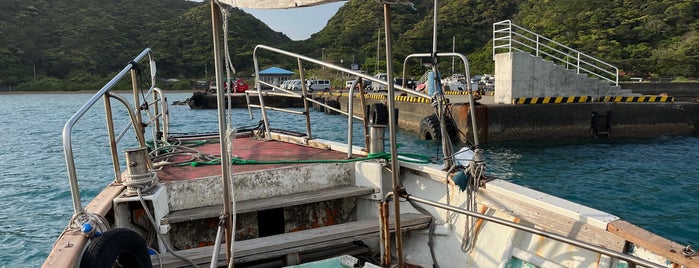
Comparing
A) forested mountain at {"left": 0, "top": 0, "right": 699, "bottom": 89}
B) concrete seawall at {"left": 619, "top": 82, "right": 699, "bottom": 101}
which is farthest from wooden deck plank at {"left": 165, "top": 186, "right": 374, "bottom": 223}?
forested mountain at {"left": 0, "top": 0, "right": 699, "bottom": 89}

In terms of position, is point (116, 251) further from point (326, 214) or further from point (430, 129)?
point (430, 129)

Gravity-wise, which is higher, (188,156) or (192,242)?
(188,156)

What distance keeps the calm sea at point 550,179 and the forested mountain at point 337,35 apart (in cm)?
2885

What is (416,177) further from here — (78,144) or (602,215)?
(78,144)

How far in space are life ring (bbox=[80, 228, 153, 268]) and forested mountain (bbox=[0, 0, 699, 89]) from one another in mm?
43013

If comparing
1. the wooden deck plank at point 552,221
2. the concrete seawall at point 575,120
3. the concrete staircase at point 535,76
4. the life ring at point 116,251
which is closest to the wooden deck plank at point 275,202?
the life ring at point 116,251

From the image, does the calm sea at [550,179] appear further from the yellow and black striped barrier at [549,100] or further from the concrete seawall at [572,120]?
the yellow and black striped barrier at [549,100]

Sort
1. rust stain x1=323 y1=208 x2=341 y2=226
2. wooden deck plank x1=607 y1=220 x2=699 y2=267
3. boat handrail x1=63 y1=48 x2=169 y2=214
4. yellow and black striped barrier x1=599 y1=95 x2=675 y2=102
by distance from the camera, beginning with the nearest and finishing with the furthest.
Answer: wooden deck plank x1=607 y1=220 x2=699 y2=267 → boat handrail x1=63 y1=48 x2=169 y2=214 → rust stain x1=323 y1=208 x2=341 y2=226 → yellow and black striped barrier x1=599 y1=95 x2=675 y2=102

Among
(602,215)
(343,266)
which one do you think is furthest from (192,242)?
(602,215)

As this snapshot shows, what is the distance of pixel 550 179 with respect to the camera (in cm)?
1053

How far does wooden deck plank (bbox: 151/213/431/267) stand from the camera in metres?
3.32

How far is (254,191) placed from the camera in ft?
14.0

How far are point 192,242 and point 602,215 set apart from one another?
133 inches

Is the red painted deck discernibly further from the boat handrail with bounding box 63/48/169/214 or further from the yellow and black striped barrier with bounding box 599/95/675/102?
the yellow and black striped barrier with bounding box 599/95/675/102
